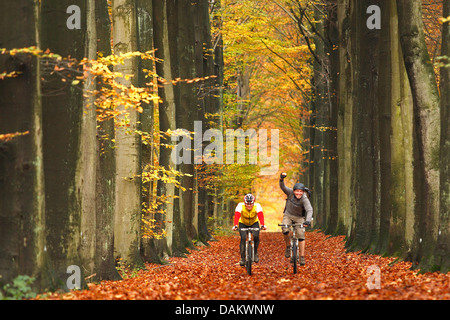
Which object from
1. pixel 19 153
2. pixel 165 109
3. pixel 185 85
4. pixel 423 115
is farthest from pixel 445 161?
pixel 185 85

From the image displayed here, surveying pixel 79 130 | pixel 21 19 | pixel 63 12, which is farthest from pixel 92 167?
pixel 21 19

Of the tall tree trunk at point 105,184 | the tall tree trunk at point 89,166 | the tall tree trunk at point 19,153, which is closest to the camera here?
the tall tree trunk at point 19,153

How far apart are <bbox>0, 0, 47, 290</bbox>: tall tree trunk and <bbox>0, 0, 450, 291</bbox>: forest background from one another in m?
0.02

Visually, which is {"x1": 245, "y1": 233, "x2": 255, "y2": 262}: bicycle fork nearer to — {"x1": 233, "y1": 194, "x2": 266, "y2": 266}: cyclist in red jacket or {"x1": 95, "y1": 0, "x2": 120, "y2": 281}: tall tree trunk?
{"x1": 233, "y1": 194, "x2": 266, "y2": 266}: cyclist in red jacket

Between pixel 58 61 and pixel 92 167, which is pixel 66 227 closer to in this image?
pixel 92 167

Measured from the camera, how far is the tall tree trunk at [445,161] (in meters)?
12.8

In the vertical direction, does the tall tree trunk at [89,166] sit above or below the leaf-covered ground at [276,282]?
above

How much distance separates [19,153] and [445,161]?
305 inches

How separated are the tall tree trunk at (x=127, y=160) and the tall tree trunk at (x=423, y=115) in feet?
20.5

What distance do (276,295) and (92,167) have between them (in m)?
4.52

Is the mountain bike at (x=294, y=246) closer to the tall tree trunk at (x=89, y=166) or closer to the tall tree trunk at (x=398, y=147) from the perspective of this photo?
the tall tree trunk at (x=398, y=147)

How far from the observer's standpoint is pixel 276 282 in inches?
535

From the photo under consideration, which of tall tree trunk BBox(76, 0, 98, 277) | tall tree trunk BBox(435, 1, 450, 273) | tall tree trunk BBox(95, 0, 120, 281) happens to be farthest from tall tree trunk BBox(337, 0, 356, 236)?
tall tree trunk BBox(76, 0, 98, 277)

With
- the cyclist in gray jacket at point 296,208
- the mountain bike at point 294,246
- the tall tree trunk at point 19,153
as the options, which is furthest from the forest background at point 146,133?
the mountain bike at point 294,246
